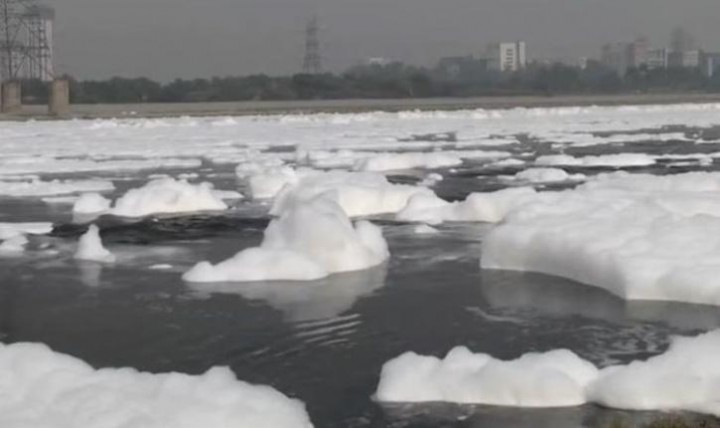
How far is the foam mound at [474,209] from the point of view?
50.4ft

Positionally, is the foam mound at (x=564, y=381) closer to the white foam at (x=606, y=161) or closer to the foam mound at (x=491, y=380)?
the foam mound at (x=491, y=380)

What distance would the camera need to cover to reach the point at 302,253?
38.2ft

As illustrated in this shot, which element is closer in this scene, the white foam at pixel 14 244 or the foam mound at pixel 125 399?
the foam mound at pixel 125 399

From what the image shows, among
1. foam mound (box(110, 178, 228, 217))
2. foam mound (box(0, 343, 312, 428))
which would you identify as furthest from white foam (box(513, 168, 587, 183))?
foam mound (box(0, 343, 312, 428))

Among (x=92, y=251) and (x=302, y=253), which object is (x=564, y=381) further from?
(x=92, y=251)

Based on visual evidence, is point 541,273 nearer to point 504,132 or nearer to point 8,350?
point 8,350

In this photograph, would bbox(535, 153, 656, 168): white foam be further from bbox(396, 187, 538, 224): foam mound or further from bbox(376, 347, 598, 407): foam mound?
bbox(376, 347, 598, 407): foam mound

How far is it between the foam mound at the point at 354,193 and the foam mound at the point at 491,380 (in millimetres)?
8552

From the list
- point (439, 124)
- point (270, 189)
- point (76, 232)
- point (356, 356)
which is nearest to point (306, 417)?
point (356, 356)

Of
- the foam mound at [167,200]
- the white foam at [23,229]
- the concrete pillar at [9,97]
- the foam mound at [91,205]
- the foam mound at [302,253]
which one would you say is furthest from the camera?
the concrete pillar at [9,97]

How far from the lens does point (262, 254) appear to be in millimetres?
11586

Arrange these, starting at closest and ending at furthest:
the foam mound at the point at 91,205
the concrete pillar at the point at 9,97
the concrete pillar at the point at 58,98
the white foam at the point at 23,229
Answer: the white foam at the point at 23,229 < the foam mound at the point at 91,205 < the concrete pillar at the point at 58,98 < the concrete pillar at the point at 9,97

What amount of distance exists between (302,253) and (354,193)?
16.5ft

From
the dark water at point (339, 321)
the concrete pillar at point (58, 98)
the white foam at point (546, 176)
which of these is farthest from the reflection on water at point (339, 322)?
the concrete pillar at point (58, 98)
